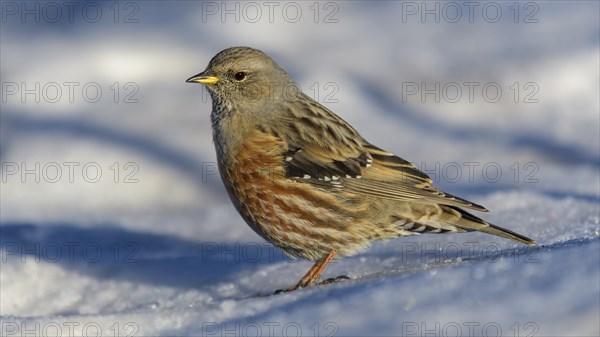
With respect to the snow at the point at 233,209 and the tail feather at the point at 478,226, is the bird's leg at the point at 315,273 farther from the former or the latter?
the tail feather at the point at 478,226

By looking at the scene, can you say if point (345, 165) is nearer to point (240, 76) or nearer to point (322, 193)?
point (322, 193)

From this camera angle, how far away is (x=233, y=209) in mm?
7941

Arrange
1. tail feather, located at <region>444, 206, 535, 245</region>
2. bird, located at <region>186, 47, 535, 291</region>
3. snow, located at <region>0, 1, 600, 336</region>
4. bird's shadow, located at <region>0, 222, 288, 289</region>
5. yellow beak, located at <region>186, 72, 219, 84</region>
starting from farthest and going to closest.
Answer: bird's shadow, located at <region>0, 222, 288, 289</region> < yellow beak, located at <region>186, 72, 219, 84</region> < bird, located at <region>186, 47, 535, 291</region> < tail feather, located at <region>444, 206, 535, 245</region> < snow, located at <region>0, 1, 600, 336</region>

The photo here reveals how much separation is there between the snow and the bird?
273mm

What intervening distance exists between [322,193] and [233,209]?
7.70 feet

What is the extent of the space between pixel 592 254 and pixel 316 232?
75.3 inches

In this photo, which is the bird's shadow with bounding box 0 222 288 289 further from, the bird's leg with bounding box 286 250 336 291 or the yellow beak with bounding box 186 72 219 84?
the yellow beak with bounding box 186 72 219 84

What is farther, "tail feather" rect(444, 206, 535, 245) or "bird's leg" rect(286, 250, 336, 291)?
"bird's leg" rect(286, 250, 336, 291)

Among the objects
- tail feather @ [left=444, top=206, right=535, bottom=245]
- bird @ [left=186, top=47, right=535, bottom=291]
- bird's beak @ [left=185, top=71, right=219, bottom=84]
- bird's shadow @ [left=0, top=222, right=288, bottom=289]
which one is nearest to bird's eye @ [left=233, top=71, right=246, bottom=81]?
bird's beak @ [left=185, top=71, right=219, bottom=84]

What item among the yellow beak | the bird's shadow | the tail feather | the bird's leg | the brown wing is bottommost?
the bird's shadow

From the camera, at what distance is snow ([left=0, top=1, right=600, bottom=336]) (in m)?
4.09

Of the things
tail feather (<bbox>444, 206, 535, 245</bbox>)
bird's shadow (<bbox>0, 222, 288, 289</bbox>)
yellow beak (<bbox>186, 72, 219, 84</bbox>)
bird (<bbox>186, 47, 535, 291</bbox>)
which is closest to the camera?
tail feather (<bbox>444, 206, 535, 245</bbox>)

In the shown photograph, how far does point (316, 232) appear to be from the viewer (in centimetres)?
566

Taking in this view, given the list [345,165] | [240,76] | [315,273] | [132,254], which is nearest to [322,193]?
[345,165]
